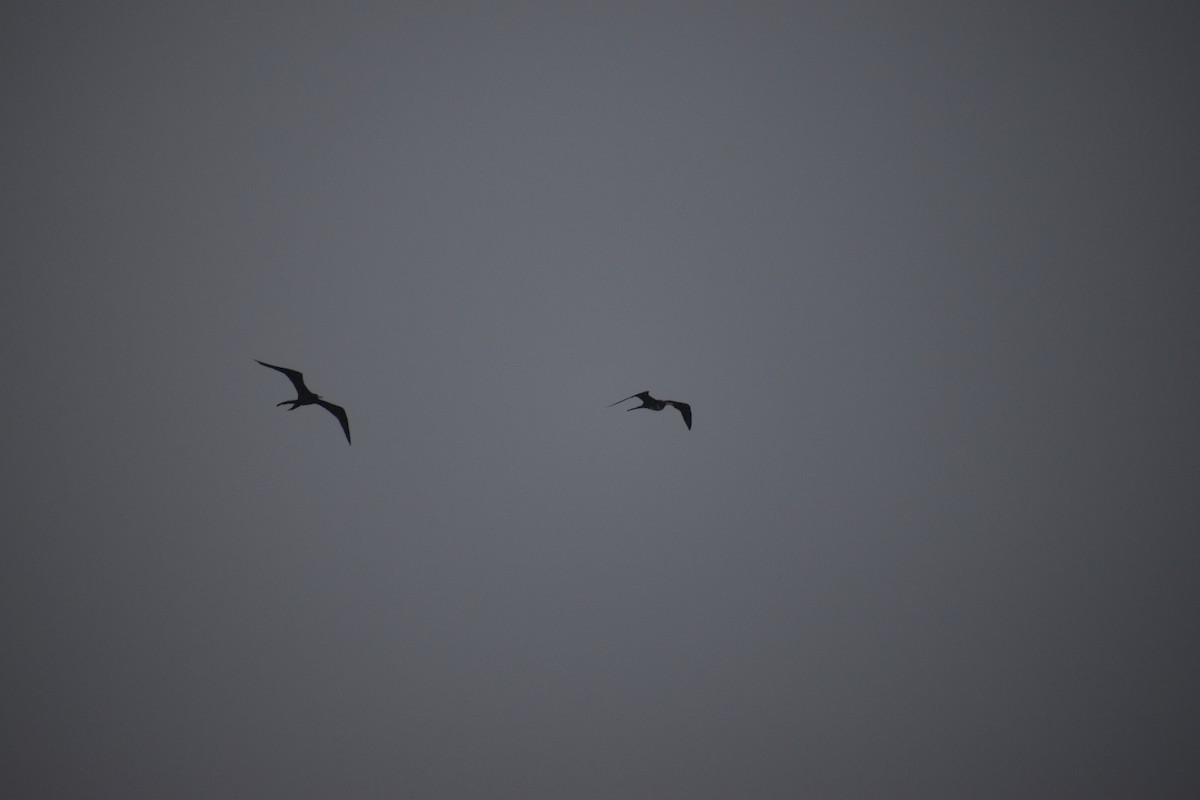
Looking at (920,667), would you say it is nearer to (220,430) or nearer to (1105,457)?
(1105,457)

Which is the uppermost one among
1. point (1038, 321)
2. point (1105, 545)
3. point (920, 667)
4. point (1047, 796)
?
point (1038, 321)

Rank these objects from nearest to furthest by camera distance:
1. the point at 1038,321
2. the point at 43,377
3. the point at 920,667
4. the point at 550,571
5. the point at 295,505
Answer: the point at 920,667 → the point at 43,377 → the point at 295,505 → the point at 550,571 → the point at 1038,321

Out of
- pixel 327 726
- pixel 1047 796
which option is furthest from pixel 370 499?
pixel 1047 796

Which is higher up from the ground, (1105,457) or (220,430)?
(1105,457)

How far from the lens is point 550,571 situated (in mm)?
52938

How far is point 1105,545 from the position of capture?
112 feet

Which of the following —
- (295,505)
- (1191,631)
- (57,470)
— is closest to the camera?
(1191,631)

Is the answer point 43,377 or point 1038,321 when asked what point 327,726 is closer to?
point 43,377

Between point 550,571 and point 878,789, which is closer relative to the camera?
point 878,789

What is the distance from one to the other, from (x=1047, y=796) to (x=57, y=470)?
52.0 metres

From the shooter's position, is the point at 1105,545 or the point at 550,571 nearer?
the point at 1105,545

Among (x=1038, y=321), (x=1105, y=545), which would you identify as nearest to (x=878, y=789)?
(x=1105, y=545)

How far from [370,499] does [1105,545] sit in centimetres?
5613

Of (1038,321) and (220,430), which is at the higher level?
(1038,321)
